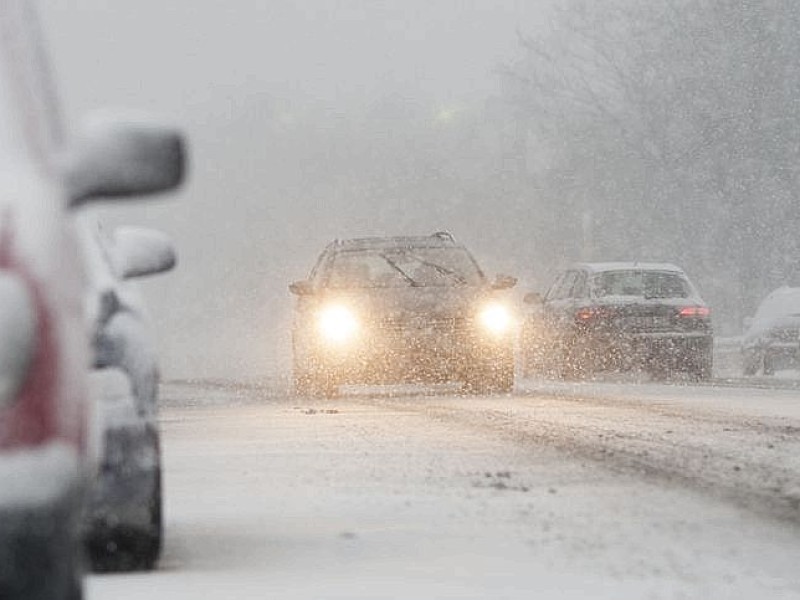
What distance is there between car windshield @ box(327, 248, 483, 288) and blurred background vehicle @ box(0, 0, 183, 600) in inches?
699

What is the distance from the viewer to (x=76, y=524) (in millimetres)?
3768

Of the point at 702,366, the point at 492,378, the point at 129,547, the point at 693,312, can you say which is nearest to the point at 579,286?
the point at 693,312

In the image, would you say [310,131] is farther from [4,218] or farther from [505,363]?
[4,218]

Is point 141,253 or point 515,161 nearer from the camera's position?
point 141,253

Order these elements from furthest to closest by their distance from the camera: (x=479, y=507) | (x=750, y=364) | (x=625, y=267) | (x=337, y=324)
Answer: (x=750, y=364), (x=625, y=267), (x=337, y=324), (x=479, y=507)

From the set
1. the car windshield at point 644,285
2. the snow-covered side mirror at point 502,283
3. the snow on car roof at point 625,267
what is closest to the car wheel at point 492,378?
the snow-covered side mirror at point 502,283

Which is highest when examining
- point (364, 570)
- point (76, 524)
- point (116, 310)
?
point (116, 310)

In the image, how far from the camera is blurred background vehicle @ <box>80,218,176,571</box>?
6.25m

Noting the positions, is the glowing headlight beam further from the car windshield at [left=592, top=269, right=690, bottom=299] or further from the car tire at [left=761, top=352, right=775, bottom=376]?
the car tire at [left=761, top=352, right=775, bottom=376]

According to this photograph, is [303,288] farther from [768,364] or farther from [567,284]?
[768,364]

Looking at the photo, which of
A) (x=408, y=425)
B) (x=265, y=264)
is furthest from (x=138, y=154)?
(x=265, y=264)

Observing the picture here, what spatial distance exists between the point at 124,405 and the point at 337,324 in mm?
15130

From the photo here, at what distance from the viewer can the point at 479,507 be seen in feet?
30.2

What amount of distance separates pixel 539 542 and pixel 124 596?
2028 mm
